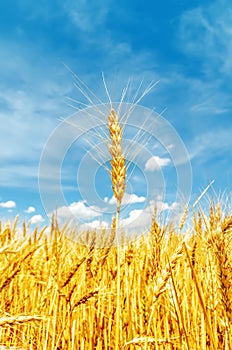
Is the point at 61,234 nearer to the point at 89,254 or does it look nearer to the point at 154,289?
the point at 89,254

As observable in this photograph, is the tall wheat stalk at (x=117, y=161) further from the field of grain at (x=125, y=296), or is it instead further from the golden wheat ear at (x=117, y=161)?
the field of grain at (x=125, y=296)

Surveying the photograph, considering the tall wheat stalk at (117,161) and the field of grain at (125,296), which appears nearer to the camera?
the tall wheat stalk at (117,161)

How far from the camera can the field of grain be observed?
6.02 ft

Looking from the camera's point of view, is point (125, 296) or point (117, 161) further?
point (125, 296)

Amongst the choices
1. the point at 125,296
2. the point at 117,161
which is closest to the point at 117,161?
the point at 117,161

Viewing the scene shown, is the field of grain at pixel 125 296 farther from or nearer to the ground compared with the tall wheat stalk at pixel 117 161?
nearer to the ground

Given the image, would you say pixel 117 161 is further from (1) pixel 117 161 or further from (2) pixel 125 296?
(2) pixel 125 296

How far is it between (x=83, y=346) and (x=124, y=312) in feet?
1.36

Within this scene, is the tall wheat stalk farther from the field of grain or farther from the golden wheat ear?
the field of grain

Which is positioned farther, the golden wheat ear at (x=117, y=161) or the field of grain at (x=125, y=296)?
the field of grain at (x=125, y=296)

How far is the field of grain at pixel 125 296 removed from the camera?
6.02 ft

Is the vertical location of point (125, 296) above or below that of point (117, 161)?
below

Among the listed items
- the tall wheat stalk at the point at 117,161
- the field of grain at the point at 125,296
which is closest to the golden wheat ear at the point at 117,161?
the tall wheat stalk at the point at 117,161

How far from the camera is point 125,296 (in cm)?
307
